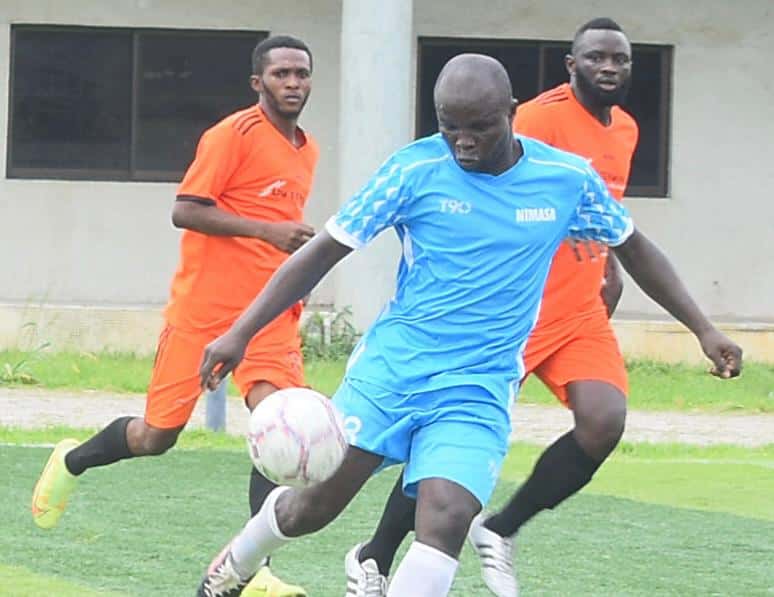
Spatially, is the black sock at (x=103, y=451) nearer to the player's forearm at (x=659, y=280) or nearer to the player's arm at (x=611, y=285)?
the player's arm at (x=611, y=285)

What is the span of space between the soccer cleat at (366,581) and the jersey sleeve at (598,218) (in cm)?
141

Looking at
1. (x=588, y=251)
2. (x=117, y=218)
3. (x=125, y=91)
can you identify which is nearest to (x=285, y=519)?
(x=588, y=251)

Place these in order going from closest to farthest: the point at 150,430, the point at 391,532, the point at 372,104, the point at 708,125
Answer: the point at 391,532, the point at 150,430, the point at 372,104, the point at 708,125

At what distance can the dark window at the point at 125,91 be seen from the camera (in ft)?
60.0

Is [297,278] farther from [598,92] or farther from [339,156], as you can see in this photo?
[339,156]

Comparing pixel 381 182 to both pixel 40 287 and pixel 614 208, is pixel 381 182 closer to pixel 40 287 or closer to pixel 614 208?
→ pixel 614 208

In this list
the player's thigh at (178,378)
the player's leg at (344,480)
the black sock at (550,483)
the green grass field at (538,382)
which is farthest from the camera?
the green grass field at (538,382)

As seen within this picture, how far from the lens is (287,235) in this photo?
25.0ft

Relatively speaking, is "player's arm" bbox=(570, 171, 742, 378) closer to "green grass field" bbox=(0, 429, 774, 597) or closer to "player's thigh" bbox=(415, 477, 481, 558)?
"player's thigh" bbox=(415, 477, 481, 558)

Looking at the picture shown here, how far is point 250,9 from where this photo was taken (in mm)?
18406

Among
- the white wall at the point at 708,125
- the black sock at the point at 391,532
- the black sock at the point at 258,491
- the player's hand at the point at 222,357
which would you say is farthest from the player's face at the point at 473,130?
the white wall at the point at 708,125

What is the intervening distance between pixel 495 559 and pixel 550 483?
15.0 inches

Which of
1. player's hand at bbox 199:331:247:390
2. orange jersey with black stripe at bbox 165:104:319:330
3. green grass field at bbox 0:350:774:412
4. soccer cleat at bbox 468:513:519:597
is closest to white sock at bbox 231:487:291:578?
player's hand at bbox 199:331:247:390

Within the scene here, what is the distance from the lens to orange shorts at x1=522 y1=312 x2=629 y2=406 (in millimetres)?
7547
